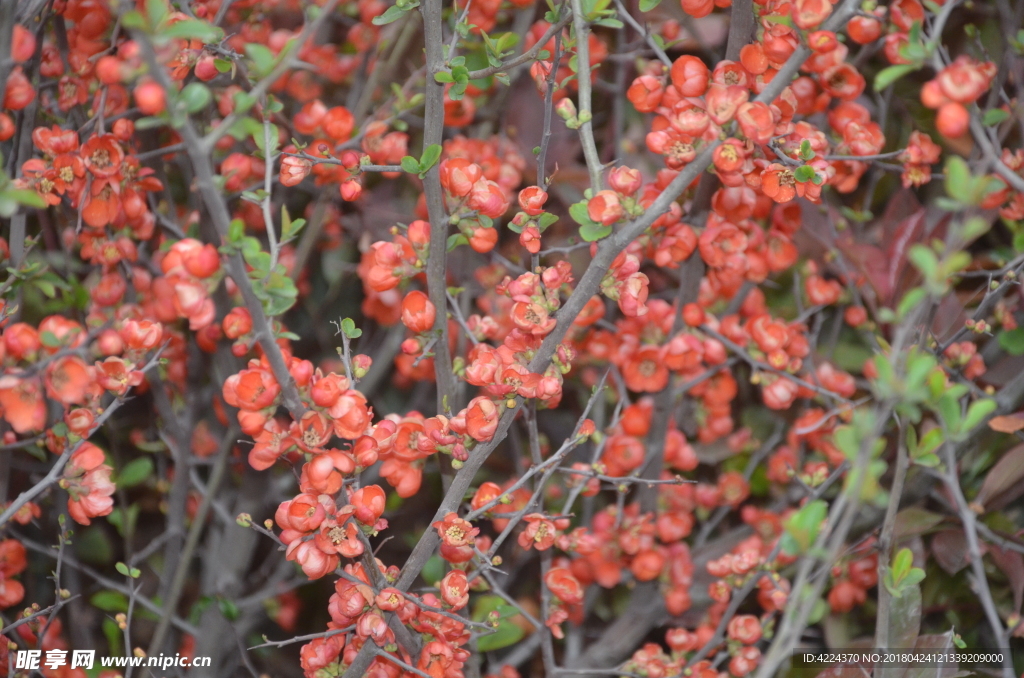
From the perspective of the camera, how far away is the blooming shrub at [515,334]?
0.81m

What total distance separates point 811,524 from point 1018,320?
3.20ft

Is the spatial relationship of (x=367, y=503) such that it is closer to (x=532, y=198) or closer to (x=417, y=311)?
(x=417, y=311)

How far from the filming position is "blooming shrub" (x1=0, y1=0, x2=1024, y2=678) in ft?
2.66

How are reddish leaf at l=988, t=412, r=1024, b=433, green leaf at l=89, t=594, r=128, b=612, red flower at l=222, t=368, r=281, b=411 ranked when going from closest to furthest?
red flower at l=222, t=368, r=281, b=411 < reddish leaf at l=988, t=412, r=1024, b=433 < green leaf at l=89, t=594, r=128, b=612

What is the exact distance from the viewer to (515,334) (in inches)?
36.6

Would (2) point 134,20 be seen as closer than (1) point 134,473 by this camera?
Yes

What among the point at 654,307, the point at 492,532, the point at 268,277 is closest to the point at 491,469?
the point at 492,532

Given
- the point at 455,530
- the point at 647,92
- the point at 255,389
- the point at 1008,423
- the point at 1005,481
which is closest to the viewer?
the point at 255,389

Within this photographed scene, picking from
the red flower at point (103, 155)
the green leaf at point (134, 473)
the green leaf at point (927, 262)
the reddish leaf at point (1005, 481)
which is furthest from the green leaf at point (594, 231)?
the green leaf at point (134, 473)

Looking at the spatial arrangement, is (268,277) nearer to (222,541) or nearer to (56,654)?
(56,654)

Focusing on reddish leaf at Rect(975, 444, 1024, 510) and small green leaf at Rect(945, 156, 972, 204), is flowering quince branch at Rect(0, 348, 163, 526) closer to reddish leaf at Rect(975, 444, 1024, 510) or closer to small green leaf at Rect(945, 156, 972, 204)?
small green leaf at Rect(945, 156, 972, 204)

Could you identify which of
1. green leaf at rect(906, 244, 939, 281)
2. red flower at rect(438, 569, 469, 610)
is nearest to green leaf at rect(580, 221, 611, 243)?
green leaf at rect(906, 244, 939, 281)

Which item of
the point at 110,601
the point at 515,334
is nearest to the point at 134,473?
the point at 110,601

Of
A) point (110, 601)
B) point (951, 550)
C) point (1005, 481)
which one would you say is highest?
point (1005, 481)
